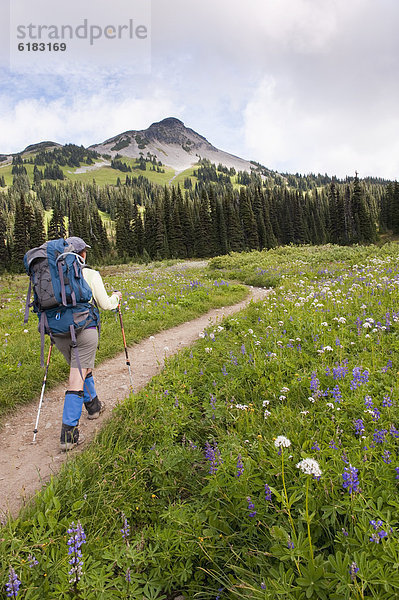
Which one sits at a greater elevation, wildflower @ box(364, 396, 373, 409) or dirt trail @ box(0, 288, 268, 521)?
wildflower @ box(364, 396, 373, 409)

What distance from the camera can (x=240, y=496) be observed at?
9.33 ft

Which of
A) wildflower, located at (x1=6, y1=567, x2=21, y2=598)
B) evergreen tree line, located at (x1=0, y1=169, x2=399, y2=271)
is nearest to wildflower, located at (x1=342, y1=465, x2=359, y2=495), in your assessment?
wildflower, located at (x1=6, y1=567, x2=21, y2=598)

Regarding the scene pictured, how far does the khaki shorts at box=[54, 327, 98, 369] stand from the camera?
16.3 ft

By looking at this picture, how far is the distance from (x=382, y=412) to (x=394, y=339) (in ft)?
8.11

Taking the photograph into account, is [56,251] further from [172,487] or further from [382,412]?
[382,412]

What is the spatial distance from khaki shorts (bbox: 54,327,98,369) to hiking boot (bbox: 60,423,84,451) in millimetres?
958

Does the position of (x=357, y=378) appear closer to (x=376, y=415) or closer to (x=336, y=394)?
(x=336, y=394)

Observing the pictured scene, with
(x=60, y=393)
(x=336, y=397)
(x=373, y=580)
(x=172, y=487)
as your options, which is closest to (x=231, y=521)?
(x=172, y=487)

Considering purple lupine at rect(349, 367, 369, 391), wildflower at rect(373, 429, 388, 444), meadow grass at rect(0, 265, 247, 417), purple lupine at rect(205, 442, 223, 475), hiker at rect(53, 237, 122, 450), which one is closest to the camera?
wildflower at rect(373, 429, 388, 444)

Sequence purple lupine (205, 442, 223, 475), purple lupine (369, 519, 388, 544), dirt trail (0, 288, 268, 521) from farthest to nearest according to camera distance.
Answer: dirt trail (0, 288, 268, 521)
purple lupine (205, 442, 223, 475)
purple lupine (369, 519, 388, 544)

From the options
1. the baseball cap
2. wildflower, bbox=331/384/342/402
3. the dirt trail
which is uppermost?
the baseball cap

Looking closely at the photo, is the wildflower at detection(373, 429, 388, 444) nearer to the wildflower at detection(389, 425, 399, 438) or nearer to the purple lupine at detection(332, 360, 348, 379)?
the wildflower at detection(389, 425, 399, 438)

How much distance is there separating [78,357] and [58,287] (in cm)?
120

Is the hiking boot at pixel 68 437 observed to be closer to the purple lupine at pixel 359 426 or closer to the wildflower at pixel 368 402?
the purple lupine at pixel 359 426
